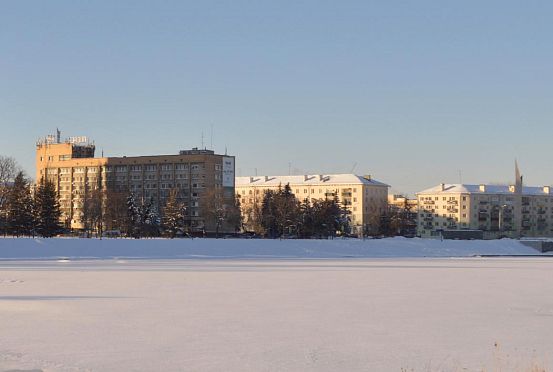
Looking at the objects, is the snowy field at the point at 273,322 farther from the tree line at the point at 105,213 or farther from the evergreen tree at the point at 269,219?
the evergreen tree at the point at 269,219

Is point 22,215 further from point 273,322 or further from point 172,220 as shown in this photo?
point 273,322

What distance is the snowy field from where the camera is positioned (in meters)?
17.1

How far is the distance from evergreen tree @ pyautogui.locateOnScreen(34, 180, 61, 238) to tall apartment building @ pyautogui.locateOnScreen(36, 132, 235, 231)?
1829 inches

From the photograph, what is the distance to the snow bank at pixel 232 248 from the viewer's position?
71.3m

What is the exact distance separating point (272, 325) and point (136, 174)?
466 ft

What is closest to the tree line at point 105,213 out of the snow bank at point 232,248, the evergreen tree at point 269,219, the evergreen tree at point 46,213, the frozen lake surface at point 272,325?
the evergreen tree at point 46,213

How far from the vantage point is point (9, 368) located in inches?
638

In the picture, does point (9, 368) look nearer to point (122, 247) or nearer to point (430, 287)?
point (430, 287)

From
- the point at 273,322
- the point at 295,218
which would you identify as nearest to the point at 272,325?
the point at 273,322

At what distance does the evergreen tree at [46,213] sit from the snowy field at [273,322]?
52837 millimetres

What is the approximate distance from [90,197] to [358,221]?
83440mm

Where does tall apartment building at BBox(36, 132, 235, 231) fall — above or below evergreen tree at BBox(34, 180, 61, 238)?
above

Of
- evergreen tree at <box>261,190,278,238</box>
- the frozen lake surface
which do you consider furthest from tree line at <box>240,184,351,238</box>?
the frozen lake surface

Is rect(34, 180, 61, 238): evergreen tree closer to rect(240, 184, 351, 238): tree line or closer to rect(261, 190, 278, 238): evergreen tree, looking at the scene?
rect(261, 190, 278, 238): evergreen tree
